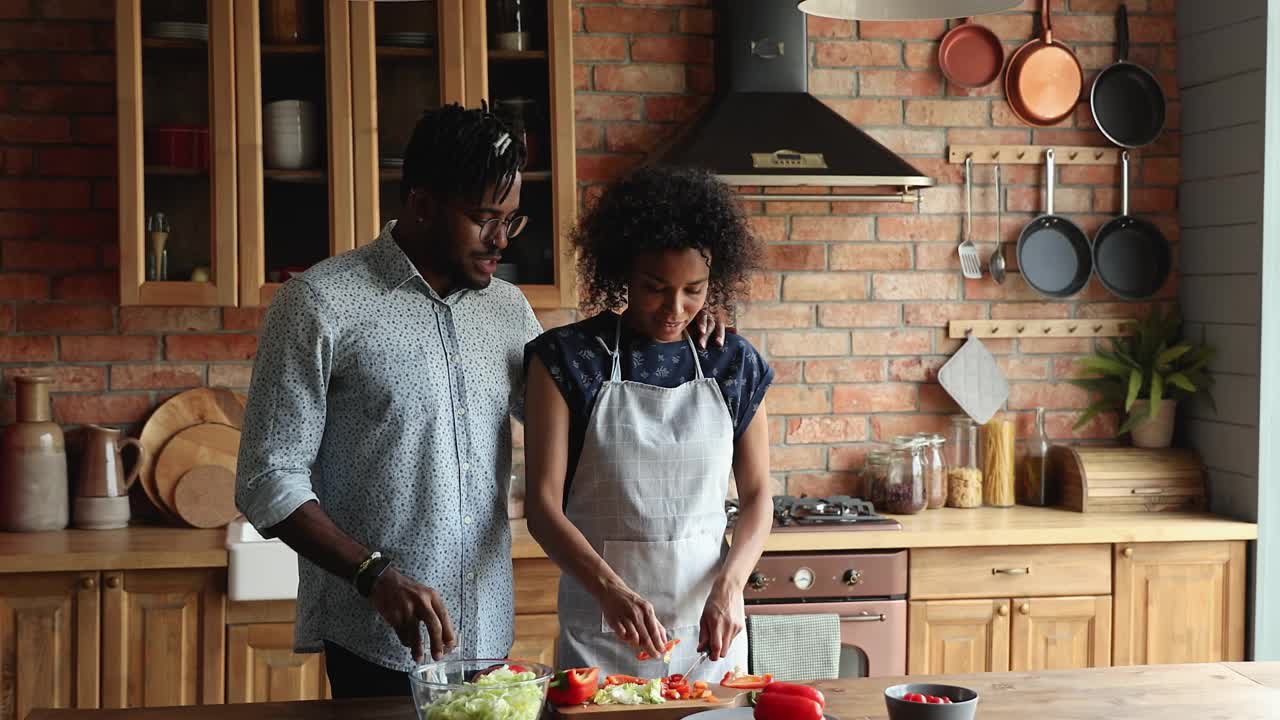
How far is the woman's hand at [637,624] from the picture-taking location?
5.65 ft

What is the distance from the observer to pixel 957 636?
10.1 feet

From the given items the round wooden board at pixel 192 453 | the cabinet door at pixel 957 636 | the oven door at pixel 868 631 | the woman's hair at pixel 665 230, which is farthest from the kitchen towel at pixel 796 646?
the round wooden board at pixel 192 453

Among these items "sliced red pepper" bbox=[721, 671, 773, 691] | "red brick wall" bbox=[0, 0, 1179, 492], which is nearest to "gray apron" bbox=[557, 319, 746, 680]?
"sliced red pepper" bbox=[721, 671, 773, 691]

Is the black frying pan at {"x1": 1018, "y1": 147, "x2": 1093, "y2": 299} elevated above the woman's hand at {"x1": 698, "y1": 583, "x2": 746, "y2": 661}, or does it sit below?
above

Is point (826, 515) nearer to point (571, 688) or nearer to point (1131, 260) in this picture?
point (1131, 260)

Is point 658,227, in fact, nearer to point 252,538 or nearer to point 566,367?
point 566,367

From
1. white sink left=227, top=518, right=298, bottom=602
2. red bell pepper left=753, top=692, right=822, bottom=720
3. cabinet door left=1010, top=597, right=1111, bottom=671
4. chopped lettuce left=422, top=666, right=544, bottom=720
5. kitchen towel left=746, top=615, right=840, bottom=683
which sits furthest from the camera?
cabinet door left=1010, top=597, right=1111, bottom=671

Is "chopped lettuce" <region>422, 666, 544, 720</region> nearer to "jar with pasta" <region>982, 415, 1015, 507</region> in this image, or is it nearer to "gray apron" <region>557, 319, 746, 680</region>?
"gray apron" <region>557, 319, 746, 680</region>

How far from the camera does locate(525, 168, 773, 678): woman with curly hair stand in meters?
1.90

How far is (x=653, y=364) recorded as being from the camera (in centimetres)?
201

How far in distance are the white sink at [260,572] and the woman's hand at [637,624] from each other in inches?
48.6

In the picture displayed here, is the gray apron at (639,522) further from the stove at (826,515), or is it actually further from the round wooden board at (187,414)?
the round wooden board at (187,414)

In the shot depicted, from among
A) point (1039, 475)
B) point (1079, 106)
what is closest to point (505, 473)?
point (1039, 475)

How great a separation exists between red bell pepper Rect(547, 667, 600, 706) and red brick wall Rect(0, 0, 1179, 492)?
6.49 feet
